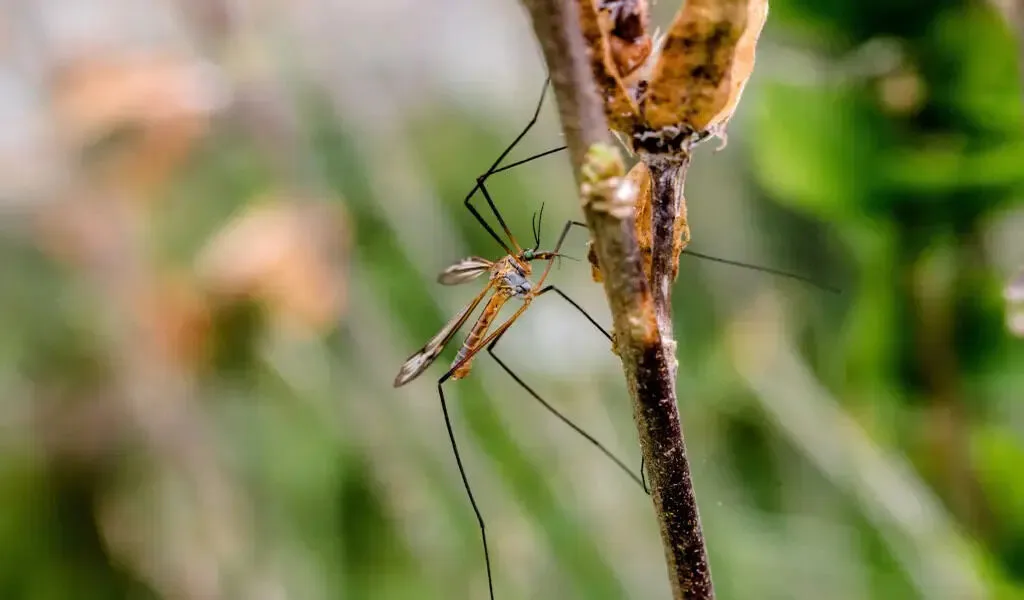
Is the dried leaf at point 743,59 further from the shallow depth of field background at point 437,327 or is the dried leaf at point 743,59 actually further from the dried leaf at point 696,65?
the shallow depth of field background at point 437,327

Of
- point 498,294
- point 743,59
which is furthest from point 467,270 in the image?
point 743,59

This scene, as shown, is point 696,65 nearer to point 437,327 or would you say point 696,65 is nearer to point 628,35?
point 628,35

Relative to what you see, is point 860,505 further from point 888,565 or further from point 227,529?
point 227,529

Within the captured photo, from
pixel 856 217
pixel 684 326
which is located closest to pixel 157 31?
pixel 684 326

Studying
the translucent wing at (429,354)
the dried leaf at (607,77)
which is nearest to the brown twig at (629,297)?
the dried leaf at (607,77)

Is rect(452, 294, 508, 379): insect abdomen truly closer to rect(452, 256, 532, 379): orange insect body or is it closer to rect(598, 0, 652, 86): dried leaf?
rect(452, 256, 532, 379): orange insect body
